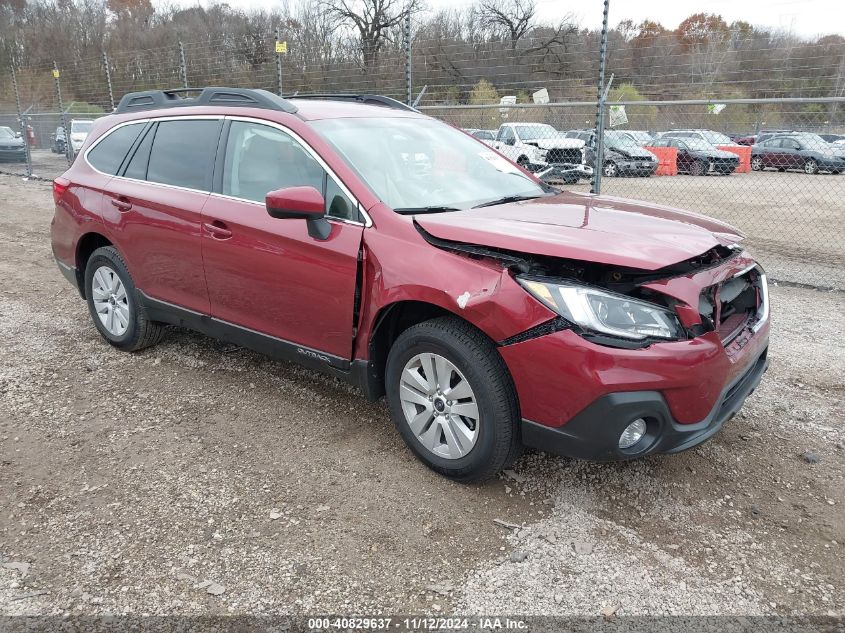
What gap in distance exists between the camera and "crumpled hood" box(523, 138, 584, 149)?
13656 millimetres

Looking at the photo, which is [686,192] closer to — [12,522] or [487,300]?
[487,300]

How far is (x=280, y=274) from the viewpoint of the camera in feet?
11.2

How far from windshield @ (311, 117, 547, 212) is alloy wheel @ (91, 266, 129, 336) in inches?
82.0

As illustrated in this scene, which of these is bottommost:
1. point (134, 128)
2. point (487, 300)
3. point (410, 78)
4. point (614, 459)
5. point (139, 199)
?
point (614, 459)

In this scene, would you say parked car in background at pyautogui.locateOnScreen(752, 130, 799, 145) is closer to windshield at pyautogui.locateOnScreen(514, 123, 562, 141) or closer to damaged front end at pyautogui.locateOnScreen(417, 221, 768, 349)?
windshield at pyautogui.locateOnScreen(514, 123, 562, 141)

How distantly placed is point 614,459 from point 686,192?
1354 centimetres

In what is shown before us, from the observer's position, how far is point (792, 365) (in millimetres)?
4473

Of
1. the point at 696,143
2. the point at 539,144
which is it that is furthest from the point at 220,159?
the point at 696,143

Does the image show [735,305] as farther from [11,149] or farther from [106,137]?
[11,149]

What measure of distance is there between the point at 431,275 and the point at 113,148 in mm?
3024

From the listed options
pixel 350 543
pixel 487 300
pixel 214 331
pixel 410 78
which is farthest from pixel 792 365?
pixel 410 78

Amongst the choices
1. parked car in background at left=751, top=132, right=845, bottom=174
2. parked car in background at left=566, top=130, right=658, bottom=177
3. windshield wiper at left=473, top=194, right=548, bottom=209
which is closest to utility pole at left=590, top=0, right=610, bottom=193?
windshield wiper at left=473, top=194, right=548, bottom=209

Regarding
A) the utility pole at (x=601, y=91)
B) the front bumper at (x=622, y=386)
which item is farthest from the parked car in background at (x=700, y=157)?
the front bumper at (x=622, y=386)

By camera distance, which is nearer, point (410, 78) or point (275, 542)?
point (275, 542)
